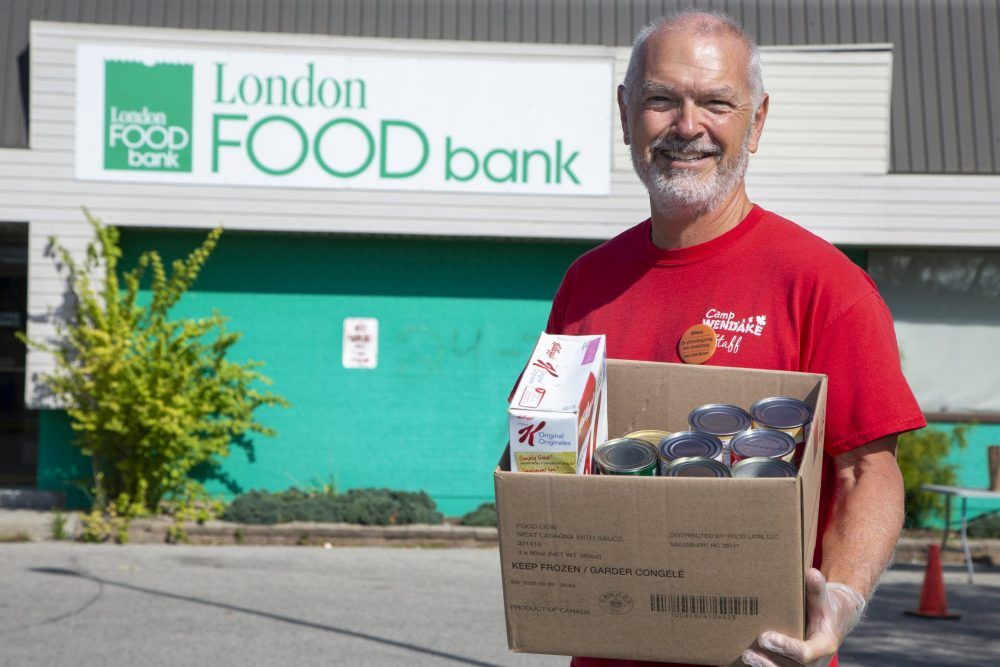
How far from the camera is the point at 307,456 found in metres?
14.3

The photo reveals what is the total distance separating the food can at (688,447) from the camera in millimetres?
2289

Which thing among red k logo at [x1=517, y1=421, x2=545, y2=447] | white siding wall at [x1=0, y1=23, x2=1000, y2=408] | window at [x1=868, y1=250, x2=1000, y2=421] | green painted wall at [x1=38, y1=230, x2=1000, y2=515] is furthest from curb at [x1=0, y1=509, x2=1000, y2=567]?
red k logo at [x1=517, y1=421, x2=545, y2=447]

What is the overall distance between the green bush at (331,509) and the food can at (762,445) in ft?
36.0

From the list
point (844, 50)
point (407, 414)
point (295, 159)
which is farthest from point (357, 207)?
point (844, 50)

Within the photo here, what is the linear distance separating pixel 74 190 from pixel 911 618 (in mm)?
9480

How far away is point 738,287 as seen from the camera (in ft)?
8.80

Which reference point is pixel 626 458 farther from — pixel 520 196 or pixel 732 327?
pixel 520 196

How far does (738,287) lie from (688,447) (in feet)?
1.67

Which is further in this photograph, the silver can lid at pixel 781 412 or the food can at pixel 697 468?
the silver can lid at pixel 781 412

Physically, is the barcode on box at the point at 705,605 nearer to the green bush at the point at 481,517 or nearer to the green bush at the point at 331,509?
the green bush at the point at 331,509

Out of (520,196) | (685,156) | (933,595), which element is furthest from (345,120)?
(685,156)

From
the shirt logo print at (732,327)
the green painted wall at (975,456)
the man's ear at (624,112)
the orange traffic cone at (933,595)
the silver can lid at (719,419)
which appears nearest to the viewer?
the silver can lid at (719,419)

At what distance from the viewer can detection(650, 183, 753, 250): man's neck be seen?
2.78 metres

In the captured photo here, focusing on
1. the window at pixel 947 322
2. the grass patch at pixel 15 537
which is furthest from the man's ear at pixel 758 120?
the window at pixel 947 322
